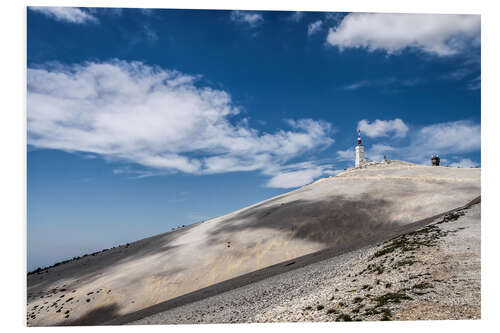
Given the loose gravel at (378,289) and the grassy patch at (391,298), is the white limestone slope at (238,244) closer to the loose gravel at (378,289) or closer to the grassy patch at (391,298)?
the loose gravel at (378,289)

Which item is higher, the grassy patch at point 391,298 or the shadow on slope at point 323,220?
the shadow on slope at point 323,220

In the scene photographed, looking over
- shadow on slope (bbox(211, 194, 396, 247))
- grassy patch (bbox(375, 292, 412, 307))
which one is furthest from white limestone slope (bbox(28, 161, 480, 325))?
grassy patch (bbox(375, 292, 412, 307))

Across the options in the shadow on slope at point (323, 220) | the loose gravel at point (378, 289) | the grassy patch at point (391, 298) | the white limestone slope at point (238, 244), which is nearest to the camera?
the loose gravel at point (378, 289)

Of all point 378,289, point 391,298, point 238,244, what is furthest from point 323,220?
point 391,298

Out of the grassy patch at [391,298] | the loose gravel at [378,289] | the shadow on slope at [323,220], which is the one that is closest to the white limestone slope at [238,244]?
the shadow on slope at [323,220]

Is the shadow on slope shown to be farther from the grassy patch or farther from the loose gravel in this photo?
the grassy patch

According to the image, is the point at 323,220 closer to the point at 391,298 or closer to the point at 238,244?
the point at 238,244

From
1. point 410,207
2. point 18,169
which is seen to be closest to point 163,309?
point 18,169

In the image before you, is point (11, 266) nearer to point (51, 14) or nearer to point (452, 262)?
point (51, 14)
